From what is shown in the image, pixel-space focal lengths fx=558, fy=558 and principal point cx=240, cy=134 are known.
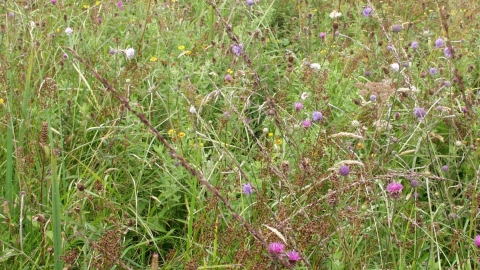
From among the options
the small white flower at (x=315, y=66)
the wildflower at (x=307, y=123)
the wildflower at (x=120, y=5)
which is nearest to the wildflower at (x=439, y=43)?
the small white flower at (x=315, y=66)

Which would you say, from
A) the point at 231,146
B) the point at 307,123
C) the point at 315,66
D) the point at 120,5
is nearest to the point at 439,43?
the point at 315,66

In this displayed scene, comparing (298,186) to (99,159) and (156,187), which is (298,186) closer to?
(156,187)

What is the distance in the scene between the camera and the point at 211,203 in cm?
159

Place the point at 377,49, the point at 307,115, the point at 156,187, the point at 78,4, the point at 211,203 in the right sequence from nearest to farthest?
the point at 211,203, the point at 156,187, the point at 307,115, the point at 377,49, the point at 78,4

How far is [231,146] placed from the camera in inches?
85.8

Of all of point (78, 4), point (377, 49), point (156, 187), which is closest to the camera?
point (156, 187)

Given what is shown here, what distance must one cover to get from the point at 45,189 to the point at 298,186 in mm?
814

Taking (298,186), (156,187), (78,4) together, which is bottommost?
(78,4)

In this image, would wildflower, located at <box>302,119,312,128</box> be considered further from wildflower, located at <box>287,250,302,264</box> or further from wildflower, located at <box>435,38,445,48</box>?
wildflower, located at <box>435,38,445,48</box>

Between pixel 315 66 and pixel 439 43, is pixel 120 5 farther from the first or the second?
pixel 439 43

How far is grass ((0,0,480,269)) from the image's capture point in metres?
→ 1.53

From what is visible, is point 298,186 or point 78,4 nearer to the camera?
point 298,186

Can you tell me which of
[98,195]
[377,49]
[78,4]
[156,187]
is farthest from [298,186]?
[78,4]

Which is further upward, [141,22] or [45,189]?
[45,189]
